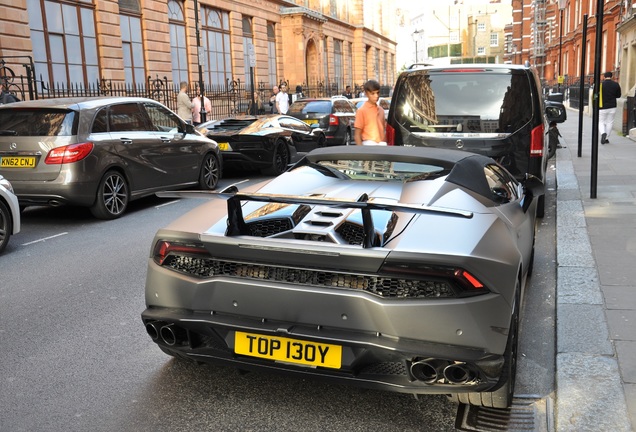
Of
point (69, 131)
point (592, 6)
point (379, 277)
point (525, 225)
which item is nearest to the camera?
point (379, 277)

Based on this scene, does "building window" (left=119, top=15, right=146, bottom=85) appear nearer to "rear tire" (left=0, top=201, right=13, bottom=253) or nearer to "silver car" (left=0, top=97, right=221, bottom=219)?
"silver car" (left=0, top=97, right=221, bottom=219)

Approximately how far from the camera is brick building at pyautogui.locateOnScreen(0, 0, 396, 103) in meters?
22.0

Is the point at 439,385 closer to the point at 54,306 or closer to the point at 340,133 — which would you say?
the point at 54,306

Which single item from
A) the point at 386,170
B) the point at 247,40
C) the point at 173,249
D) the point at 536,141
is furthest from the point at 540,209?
the point at 247,40

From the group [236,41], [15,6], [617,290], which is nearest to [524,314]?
[617,290]

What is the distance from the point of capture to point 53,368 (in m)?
4.14

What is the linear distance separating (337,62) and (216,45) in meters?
22.7

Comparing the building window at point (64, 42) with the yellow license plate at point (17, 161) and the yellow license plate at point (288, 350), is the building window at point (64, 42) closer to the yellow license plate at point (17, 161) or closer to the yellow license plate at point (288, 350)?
the yellow license plate at point (17, 161)

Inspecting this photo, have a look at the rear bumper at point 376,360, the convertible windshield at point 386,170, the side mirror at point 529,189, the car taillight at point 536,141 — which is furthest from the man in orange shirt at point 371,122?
the rear bumper at point 376,360

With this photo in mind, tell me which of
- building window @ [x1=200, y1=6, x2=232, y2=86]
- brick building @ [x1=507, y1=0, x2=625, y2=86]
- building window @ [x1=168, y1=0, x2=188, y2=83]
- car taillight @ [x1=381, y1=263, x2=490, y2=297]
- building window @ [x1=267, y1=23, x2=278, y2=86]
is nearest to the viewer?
car taillight @ [x1=381, y1=263, x2=490, y2=297]

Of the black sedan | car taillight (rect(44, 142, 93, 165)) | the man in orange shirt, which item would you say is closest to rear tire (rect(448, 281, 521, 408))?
the man in orange shirt

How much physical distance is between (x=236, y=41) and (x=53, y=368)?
3357cm

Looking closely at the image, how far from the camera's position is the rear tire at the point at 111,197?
30.0ft

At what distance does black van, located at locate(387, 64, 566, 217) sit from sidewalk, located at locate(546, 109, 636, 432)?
104cm
